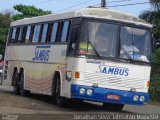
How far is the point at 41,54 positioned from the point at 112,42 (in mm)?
4227

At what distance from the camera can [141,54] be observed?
17.7 metres

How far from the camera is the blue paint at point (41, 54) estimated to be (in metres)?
20.1

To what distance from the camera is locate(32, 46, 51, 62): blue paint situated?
2014 cm

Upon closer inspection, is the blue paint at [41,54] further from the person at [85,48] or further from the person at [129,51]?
the person at [129,51]

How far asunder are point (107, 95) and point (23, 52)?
6.91 m

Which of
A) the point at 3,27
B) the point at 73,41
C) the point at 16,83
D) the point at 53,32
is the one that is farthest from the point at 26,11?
the point at 73,41

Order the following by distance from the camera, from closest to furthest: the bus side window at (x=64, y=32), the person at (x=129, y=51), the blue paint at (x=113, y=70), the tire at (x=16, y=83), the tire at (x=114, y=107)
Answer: the blue paint at (x=113, y=70) → the person at (x=129, y=51) → the bus side window at (x=64, y=32) → the tire at (x=114, y=107) → the tire at (x=16, y=83)

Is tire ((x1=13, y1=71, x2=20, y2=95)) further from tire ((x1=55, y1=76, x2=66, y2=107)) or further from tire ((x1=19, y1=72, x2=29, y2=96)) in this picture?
tire ((x1=55, y1=76, x2=66, y2=107))

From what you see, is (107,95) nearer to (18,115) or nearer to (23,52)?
(18,115)

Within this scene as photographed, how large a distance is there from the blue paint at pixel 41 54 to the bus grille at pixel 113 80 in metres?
3.39

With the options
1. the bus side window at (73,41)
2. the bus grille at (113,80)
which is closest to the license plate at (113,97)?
the bus grille at (113,80)

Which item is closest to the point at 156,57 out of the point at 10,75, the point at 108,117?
the point at 10,75

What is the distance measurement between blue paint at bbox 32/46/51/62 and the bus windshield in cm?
322

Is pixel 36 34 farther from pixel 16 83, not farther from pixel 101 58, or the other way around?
pixel 101 58
